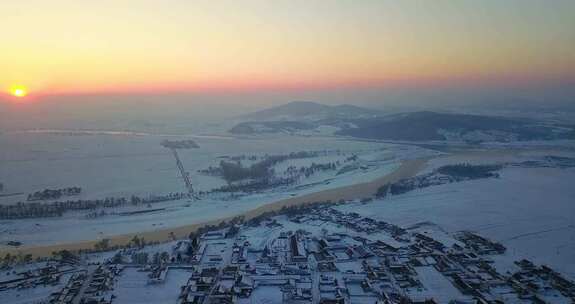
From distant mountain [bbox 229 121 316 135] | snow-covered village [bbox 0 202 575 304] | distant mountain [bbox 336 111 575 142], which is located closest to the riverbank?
snow-covered village [bbox 0 202 575 304]

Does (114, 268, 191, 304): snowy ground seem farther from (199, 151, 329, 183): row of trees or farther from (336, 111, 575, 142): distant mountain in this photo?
(336, 111, 575, 142): distant mountain

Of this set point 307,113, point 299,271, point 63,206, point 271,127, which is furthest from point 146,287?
point 307,113

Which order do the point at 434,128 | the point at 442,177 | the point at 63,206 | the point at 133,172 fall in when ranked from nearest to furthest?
1. the point at 63,206
2. the point at 442,177
3. the point at 133,172
4. the point at 434,128

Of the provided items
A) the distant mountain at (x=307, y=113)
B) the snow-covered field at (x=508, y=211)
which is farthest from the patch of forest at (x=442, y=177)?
the distant mountain at (x=307, y=113)

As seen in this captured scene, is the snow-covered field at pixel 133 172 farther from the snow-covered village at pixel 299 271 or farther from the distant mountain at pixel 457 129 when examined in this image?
the distant mountain at pixel 457 129

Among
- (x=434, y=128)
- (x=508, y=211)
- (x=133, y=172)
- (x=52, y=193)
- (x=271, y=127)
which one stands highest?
(x=271, y=127)

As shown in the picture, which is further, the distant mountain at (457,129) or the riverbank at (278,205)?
the distant mountain at (457,129)

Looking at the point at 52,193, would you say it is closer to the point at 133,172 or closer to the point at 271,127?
the point at 133,172
